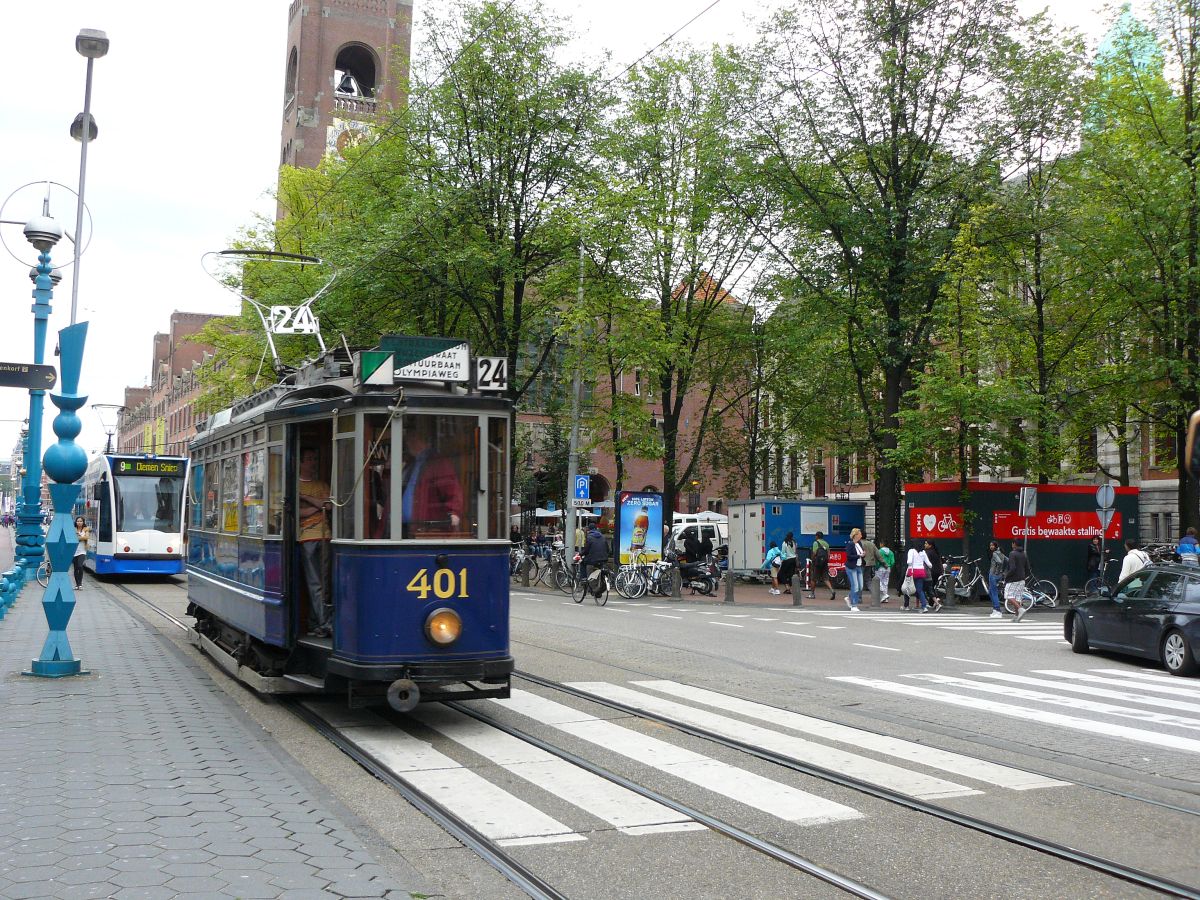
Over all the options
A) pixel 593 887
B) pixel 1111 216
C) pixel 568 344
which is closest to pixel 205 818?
pixel 593 887

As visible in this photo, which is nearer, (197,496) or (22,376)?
(22,376)

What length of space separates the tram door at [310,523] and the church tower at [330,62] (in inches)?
2062

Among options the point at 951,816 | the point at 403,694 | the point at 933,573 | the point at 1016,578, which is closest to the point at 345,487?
the point at 403,694

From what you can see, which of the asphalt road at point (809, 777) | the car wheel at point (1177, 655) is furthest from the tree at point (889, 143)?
the asphalt road at point (809, 777)

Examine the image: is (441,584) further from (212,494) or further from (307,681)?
(212,494)

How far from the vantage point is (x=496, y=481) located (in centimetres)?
902

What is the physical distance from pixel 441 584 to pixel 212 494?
17.4 ft

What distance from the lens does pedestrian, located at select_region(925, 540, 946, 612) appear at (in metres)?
26.9

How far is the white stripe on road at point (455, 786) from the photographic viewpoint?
20.2 ft

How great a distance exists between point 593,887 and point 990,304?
→ 2713 cm

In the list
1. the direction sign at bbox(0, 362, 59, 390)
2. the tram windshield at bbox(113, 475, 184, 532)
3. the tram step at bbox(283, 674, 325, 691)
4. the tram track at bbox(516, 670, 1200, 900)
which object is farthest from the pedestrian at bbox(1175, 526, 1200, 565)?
the tram windshield at bbox(113, 475, 184, 532)

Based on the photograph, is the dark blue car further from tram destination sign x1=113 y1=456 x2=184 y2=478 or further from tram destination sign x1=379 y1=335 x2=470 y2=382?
tram destination sign x1=113 y1=456 x2=184 y2=478

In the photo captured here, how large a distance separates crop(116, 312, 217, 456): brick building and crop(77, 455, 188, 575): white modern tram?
212 ft

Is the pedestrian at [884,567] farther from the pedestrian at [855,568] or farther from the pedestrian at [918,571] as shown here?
the pedestrian at [918,571]
